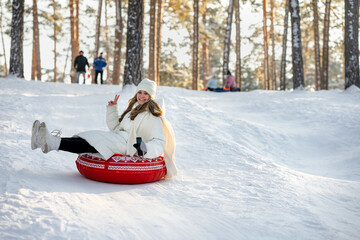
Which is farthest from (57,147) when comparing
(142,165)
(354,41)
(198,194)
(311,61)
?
(311,61)

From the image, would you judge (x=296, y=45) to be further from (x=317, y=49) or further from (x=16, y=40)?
(x=16, y=40)

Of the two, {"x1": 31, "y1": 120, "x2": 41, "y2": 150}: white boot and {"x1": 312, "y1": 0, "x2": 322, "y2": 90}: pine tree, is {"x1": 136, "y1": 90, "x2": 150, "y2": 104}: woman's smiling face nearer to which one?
{"x1": 31, "y1": 120, "x2": 41, "y2": 150}: white boot

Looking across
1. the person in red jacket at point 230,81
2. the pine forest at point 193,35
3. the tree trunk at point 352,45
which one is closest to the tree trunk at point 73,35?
the pine forest at point 193,35

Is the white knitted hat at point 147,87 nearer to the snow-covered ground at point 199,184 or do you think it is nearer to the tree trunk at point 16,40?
the snow-covered ground at point 199,184

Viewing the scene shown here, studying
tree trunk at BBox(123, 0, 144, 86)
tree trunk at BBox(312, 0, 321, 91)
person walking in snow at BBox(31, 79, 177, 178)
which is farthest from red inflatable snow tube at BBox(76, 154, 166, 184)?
tree trunk at BBox(312, 0, 321, 91)

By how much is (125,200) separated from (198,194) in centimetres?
97

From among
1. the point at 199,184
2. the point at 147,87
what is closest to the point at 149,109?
the point at 147,87

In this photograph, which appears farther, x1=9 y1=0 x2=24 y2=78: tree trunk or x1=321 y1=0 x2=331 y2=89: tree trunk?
x1=321 y1=0 x2=331 y2=89: tree trunk

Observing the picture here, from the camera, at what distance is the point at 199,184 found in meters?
4.77

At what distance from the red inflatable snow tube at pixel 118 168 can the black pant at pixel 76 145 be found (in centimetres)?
14

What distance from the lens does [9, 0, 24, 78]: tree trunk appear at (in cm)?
1327

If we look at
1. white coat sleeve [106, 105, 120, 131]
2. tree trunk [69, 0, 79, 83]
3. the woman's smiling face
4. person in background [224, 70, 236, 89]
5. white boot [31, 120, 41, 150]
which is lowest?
white boot [31, 120, 41, 150]

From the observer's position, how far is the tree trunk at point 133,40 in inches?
447

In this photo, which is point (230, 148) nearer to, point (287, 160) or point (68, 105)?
point (287, 160)
